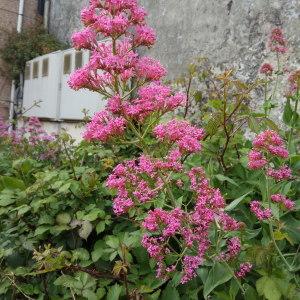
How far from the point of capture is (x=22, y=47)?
8.77 m

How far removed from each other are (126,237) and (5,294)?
54 centimetres

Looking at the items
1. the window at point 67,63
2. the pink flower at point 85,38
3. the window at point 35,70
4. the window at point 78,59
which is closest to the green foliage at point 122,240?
the pink flower at point 85,38

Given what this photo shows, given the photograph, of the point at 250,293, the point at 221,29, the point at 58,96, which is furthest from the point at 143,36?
the point at 58,96

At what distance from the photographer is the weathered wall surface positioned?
372cm

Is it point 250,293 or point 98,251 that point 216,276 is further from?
point 98,251

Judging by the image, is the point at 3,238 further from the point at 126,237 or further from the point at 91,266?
the point at 126,237

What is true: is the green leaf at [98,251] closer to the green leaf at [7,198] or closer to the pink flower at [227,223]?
the green leaf at [7,198]

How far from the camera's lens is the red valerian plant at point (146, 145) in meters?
1.40

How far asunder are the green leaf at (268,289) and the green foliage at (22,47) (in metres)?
7.58

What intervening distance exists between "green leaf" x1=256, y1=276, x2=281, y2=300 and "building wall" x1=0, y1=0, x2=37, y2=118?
8.34 metres

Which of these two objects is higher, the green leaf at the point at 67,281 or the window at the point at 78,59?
the window at the point at 78,59

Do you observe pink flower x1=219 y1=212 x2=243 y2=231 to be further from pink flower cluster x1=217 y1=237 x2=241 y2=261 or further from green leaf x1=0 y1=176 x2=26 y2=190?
green leaf x1=0 y1=176 x2=26 y2=190

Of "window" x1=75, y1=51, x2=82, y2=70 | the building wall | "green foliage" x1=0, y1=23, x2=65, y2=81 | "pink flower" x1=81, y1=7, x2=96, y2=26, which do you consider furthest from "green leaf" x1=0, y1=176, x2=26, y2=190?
the building wall

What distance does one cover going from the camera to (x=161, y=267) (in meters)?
1.46
